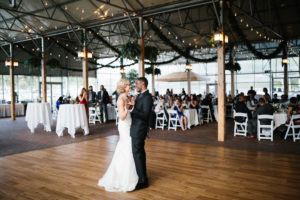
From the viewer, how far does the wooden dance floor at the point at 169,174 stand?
3.23 meters

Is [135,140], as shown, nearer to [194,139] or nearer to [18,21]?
[194,139]

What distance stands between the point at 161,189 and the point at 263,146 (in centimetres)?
379

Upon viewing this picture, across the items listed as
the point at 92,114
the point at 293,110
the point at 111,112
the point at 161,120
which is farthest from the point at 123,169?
the point at 111,112

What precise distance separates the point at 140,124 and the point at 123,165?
23.8 inches

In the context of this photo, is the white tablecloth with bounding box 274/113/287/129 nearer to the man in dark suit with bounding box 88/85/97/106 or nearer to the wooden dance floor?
the wooden dance floor

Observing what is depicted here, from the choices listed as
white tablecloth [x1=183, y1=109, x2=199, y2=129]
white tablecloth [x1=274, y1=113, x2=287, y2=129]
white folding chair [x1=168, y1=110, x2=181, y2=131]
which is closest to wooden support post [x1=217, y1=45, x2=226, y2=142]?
white tablecloth [x1=274, y1=113, x2=287, y2=129]

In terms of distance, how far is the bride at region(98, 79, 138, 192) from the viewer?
10.8ft

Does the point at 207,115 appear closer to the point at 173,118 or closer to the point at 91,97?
the point at 173,118

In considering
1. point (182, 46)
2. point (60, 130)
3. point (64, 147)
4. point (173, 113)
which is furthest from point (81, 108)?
point (182, 46)

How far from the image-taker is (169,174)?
13.1 feet

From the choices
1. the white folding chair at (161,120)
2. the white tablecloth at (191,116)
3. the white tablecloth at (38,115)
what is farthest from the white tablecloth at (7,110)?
the white tablecloth at (191,116)

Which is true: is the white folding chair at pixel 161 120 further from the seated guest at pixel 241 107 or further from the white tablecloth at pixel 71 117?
the white tablecloth at pixel 71 117

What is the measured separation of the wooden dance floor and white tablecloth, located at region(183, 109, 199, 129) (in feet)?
10.4

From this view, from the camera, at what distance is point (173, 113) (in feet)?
30.2
